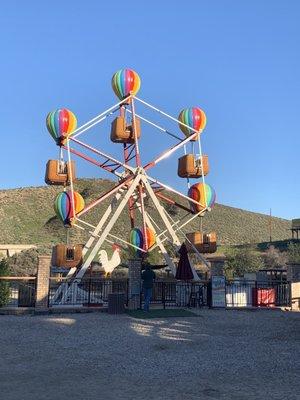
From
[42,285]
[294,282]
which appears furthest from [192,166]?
[42,285]

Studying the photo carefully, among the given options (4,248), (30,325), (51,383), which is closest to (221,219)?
(4,248)

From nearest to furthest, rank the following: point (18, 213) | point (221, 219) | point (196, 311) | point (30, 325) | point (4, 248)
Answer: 1. point (30, 325)
2. point (196, 311)
3. point (4, 248)
4. point (18, 213)
5. point (221, 219)

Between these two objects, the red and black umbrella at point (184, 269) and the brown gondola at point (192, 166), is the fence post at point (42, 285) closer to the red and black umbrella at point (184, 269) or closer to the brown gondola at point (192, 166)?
the red and black umbrella at point (184, 269)

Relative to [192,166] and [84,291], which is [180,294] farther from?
[192,166]

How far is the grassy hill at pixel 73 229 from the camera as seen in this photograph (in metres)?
78.9

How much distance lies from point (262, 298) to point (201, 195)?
266 inches

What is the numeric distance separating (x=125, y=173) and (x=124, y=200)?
6.90ft

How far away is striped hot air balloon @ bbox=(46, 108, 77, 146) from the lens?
75.0 ft

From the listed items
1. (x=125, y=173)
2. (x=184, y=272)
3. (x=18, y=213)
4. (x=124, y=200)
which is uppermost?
(x=18, y=213)

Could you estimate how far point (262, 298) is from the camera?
21344 millimetres

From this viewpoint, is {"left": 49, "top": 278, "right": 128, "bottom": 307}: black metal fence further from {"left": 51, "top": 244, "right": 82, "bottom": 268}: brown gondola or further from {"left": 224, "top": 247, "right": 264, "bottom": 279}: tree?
{"left": 224, "top": 247, "right": 264, "bottom": 279}: tree

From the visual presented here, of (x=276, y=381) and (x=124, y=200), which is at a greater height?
(x=124, y=200)

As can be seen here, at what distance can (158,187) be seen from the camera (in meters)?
26.4

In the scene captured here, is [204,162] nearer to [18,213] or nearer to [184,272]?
[184,272]
